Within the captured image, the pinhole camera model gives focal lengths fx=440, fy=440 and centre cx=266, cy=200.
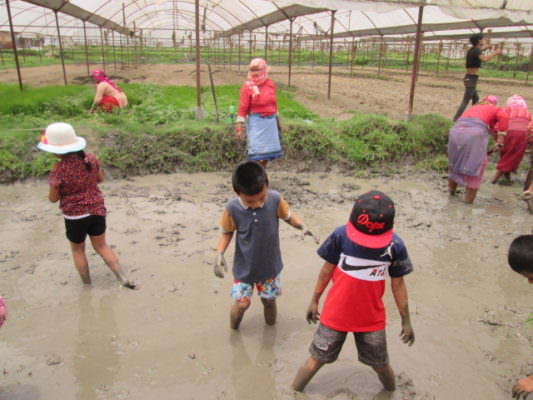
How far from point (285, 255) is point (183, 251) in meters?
0.93

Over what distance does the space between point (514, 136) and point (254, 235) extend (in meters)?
4.65

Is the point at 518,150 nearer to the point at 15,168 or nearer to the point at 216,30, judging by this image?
the point at 15,168

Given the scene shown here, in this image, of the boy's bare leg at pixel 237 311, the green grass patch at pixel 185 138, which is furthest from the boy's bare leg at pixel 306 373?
the green grass patch at pixel 185 138

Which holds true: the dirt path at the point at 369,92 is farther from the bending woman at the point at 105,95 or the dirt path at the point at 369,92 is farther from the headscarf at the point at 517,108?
the bending woman at the point at 105,95

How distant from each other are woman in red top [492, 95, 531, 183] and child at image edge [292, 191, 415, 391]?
4.19 meters

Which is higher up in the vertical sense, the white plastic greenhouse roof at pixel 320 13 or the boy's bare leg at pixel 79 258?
the white plastic greenhouse roof at pixel 320 13

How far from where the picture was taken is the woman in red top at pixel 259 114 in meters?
5.16

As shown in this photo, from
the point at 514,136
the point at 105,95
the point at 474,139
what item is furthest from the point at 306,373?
the point at 105,95

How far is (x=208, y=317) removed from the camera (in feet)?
10.0

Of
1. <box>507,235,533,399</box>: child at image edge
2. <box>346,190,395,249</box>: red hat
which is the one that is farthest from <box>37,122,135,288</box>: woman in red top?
<box>507,235,533,399</box>: child at image edge

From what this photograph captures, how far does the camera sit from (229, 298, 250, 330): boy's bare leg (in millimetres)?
2681

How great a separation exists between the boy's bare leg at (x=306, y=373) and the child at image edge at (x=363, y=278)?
0.06 ft

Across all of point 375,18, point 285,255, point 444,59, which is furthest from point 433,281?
point 444,59

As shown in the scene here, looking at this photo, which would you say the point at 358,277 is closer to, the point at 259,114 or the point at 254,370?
the point at 254,370
